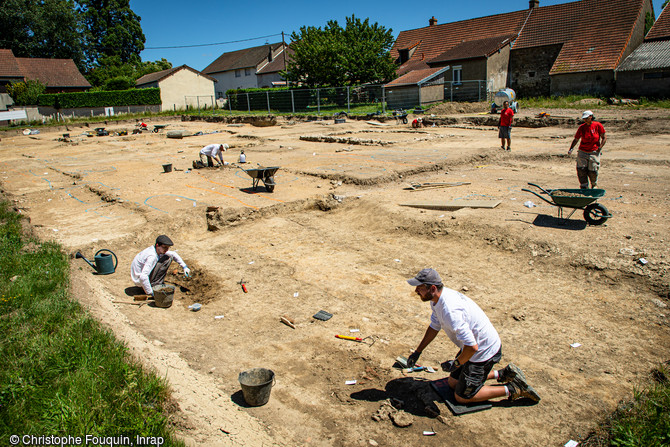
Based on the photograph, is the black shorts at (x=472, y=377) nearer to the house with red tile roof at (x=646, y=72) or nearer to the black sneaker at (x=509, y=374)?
the black sneaker at (x=509, y=374)

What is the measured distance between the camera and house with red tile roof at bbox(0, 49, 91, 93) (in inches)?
1892

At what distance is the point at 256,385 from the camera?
13.6 feet

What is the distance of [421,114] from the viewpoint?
29719mm

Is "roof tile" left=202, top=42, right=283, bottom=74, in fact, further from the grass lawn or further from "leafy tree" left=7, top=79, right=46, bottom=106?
the grass lawn

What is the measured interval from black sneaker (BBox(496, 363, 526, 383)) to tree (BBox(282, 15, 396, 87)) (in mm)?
35527

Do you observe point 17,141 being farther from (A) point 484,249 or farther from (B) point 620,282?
(B) point 620,282

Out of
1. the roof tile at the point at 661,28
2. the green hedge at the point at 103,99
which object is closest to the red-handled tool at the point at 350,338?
the roof tile at the point at 661,28

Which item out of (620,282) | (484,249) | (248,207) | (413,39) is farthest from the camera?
(413,39)

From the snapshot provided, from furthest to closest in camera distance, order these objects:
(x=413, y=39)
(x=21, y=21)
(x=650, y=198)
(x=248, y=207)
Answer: (x=21, y=21) → (x=413, y=39) → (x=248, y=207) → (x=650, y=198)

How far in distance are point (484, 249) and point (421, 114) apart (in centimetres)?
2335

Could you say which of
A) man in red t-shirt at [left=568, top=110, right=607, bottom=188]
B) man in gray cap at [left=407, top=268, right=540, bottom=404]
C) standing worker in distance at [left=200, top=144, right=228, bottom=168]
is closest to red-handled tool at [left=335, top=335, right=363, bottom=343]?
man in gray cap at [left=407, top=268, right=540, bottom=404]

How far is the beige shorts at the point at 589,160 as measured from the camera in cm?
932

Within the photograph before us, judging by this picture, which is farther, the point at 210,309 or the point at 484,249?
the point at 484,249

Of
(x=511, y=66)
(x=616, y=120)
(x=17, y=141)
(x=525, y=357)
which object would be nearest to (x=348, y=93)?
(x=511, y=66)
